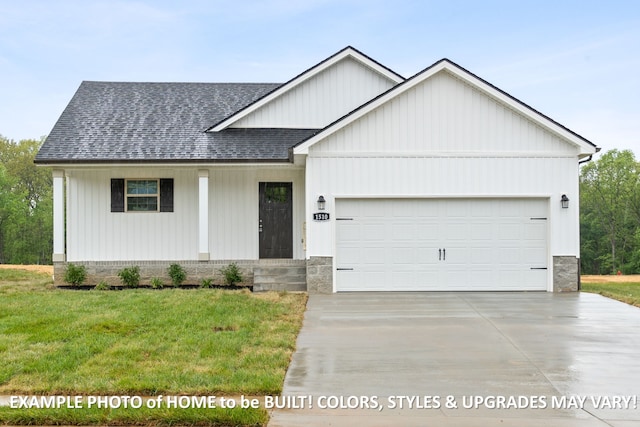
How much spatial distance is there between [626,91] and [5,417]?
40.7 m

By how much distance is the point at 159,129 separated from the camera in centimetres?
1603

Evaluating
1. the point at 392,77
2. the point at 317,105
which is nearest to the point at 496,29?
the point at 392,77

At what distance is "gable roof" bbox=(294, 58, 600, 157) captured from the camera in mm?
13266

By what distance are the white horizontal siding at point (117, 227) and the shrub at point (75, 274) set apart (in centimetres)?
Result: 138

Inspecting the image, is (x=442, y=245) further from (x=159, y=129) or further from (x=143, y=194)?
(x=159, y=129)

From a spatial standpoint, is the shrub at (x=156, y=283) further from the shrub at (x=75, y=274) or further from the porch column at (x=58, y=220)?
the porch column at (x=58, y=220)

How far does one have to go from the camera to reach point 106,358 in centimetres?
687

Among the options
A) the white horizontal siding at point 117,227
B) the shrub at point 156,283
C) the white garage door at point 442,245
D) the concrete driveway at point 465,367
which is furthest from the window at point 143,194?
the concrete driveway at point 465,367

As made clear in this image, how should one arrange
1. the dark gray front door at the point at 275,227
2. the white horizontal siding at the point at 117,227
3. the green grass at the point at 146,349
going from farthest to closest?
the dark gray front door at the point at 275,227
the white horizontal siding at the point at 117,227
the green grass at the point at 146,349

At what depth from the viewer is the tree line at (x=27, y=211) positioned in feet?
152

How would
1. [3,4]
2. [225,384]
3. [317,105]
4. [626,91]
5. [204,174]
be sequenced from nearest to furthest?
[225,384]
[204,174]
[317,105]
[3,4]
[626,91]

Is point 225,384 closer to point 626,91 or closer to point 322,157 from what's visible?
point 322,157

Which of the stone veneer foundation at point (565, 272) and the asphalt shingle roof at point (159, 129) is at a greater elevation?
the asphalt shingle roof at point (159, 129)

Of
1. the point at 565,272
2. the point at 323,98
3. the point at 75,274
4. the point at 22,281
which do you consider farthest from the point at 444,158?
the point at 22,281
